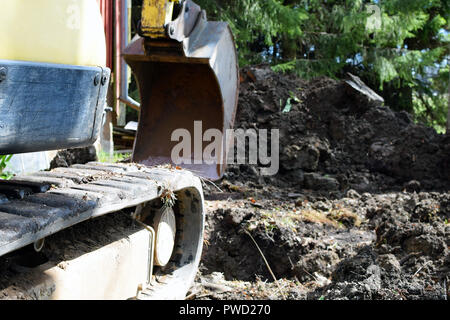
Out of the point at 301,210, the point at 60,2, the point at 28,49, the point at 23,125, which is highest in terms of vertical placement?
the point at 60,2

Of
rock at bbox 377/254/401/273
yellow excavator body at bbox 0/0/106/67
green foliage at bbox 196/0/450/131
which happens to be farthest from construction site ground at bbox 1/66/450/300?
green foliage at bbox 196/0/450/131

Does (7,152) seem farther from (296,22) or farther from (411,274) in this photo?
(296,22)

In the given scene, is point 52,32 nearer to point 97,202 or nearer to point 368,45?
point 97,202

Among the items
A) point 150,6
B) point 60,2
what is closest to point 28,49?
point 60,2

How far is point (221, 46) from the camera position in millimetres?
4801

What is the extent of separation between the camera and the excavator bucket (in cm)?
468

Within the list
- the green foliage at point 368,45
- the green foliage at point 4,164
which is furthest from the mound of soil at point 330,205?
the green foliage at point 368,45

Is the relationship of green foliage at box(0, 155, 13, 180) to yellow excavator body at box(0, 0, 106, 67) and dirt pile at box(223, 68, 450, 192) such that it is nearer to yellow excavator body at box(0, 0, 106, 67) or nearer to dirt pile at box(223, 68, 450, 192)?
yellow excavator body at box(0, 0, 106, 67)

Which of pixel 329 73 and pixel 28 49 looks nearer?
pixel 28 49

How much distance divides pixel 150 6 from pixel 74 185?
2.16m

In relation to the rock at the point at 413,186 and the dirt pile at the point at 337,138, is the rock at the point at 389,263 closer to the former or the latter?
the dirt pile at the point at 337,138

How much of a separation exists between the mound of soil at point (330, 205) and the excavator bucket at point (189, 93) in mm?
556

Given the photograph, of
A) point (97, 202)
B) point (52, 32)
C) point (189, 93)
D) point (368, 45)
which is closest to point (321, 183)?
point (189, 93)

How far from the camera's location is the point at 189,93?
17.4ft
